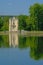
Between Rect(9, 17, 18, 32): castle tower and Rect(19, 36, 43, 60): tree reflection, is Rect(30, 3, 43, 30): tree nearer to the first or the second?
Rect(9, 17, 18, 32): castle tower

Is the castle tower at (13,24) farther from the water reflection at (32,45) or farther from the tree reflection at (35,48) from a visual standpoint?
the tree reflection at (35,48)

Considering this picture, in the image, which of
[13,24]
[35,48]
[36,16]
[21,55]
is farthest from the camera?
[13,24]

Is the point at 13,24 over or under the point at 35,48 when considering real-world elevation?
under

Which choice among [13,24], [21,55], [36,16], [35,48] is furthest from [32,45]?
[13,24]

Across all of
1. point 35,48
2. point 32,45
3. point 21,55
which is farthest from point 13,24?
point 21,55

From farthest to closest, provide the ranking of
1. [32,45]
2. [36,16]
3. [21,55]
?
[36,16], [32,45], [21,55]

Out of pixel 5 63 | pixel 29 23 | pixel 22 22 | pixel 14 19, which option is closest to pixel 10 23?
pixel 14 19

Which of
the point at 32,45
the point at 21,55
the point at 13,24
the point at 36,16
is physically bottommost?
the point at 13,24

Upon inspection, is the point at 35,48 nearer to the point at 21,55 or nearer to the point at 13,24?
the point at 21,55

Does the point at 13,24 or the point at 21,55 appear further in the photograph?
the point at 13,24

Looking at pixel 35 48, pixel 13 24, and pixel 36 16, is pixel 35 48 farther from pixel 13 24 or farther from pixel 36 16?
pixel 13 24

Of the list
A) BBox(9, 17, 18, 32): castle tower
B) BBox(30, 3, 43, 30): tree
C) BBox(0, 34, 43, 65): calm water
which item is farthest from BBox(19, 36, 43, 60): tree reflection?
BBox(9, 17, 18, 32): castle tower

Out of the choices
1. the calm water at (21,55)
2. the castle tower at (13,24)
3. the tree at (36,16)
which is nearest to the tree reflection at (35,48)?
the calm water at (21,55)

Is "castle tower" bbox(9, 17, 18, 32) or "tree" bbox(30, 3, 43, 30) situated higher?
"tree" bbox(30, 3, 43, 30)
